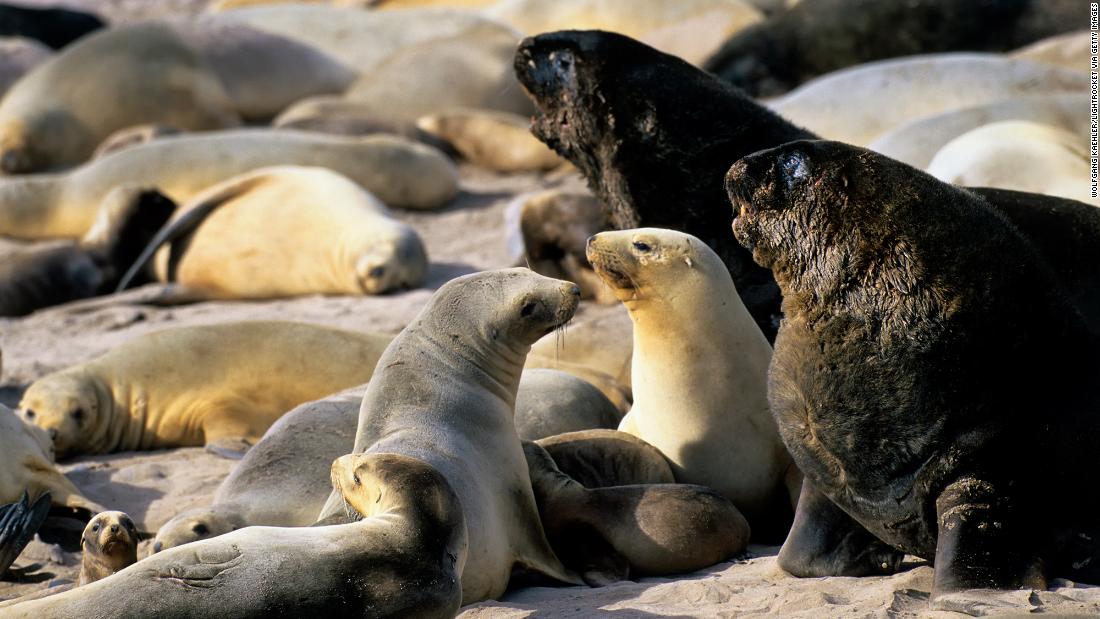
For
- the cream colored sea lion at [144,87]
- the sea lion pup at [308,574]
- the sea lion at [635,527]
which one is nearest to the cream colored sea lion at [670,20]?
the cream colored sea lion at [144,87]

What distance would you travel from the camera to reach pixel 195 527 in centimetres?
419

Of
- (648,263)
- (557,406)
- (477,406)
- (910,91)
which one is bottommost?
(557,406)

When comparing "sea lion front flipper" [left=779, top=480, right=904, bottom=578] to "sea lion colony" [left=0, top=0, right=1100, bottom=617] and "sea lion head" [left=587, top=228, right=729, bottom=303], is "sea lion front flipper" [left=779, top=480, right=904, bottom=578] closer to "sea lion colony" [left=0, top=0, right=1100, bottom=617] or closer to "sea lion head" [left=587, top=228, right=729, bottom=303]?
→ "sea lion colony" [left=0, top=0, right=1100, bottom=617]

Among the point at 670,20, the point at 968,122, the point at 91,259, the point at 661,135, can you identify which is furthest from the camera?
the point at 670,20

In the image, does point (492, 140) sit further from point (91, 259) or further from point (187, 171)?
point (91, 259)

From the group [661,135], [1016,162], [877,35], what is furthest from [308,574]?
[877,35]

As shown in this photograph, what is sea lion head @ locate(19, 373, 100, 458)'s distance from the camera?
597 cm

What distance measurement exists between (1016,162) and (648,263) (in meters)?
2.75

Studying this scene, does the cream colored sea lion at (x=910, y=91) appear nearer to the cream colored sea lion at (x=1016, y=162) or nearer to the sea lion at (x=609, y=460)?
the cream colored sea lion at (x=1016, y=162)

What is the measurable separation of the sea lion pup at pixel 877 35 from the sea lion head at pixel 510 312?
27.2 ft

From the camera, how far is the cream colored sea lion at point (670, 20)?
13.6 m

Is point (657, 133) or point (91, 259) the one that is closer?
point (657, 133)

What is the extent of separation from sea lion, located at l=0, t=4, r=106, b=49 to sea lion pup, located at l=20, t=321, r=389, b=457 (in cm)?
1159

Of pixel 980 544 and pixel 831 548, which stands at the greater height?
pixel 980 544
